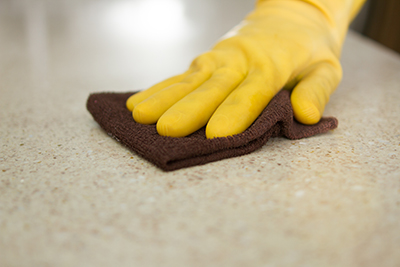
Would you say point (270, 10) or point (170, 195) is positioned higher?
point (270, 10)

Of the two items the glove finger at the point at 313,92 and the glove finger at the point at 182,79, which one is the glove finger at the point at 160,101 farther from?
the glove finger at the point at 313,92

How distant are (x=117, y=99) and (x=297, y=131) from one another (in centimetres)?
44

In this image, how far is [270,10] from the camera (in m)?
1.01

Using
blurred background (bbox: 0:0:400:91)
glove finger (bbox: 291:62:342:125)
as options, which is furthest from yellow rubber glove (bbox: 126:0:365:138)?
blurred background (bbox: 0:0:400:91)

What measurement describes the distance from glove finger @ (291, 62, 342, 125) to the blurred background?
0.63 metres

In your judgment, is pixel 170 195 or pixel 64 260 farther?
pixel 170 195

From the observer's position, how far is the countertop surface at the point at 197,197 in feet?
1.38

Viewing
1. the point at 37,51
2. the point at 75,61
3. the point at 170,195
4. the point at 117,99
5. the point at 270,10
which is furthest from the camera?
the point at 37,51

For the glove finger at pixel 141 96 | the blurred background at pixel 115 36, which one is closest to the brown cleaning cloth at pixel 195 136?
the glove finger at pixel 141 96

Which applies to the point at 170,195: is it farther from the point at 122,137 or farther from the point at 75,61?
the point at 75,61

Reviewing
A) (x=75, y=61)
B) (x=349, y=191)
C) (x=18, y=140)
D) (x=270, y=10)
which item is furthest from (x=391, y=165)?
(x=75, y=61)

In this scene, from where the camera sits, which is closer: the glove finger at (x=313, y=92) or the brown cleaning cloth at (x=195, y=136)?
the brown cleaning cloth at (x=195, y=136)

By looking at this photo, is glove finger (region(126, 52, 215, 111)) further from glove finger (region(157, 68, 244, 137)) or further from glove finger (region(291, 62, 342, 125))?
glove finger (region(291, 62, 342, 125))

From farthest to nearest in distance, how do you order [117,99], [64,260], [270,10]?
1. [270,10]
2. [117,99]
3. [64,260]
